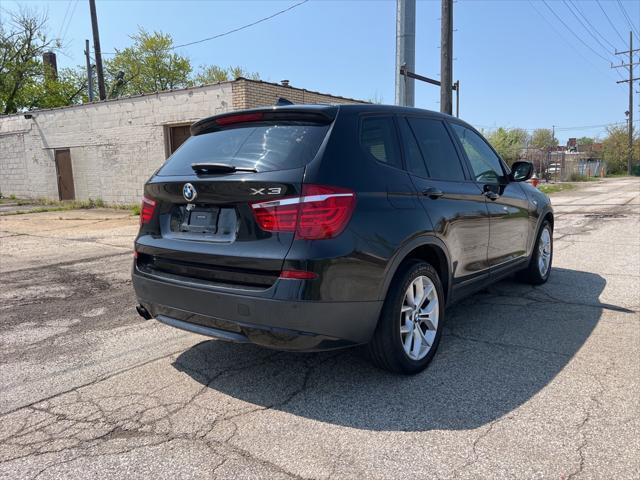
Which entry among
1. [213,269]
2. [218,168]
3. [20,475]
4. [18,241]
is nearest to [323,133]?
[218,168]

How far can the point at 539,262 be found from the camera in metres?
5.93

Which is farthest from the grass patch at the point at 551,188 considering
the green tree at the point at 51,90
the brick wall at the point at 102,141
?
the green tree at the point at 51,90

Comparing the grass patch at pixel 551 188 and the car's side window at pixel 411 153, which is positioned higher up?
the car's side window at pixel 411 153

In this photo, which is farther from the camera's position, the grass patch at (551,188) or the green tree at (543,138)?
the green tree at (543,138)

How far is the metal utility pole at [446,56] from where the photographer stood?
44.4 ft

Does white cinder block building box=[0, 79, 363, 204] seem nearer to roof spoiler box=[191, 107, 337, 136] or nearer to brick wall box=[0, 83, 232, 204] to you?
brick wall box=[0, 83, 232, 204]

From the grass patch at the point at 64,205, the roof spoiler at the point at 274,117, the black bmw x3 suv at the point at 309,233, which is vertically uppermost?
the roof spoiler at the point at 274,117

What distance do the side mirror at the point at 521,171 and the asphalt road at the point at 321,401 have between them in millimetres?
1299

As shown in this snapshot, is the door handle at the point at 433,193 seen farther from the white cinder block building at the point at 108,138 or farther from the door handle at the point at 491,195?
the white cinder block building at the point at 108,138

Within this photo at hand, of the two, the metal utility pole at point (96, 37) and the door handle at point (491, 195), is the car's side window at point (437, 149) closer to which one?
the door handle at point (491, 195)

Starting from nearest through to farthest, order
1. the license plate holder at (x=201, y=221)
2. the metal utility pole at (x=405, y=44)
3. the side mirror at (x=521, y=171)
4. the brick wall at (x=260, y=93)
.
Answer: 1. the license plate holder at (x=201, y=221)
2. the side mirror at (x=521, y=171)
3. the metal utility pole at (x=405, y=44)
4. the brick wall at (x=260, y=93)

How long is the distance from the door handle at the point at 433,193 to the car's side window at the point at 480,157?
0.90 metres

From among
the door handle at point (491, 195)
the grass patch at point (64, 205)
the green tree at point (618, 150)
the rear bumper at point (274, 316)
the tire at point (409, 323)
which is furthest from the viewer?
the green tree at point (618, 150)

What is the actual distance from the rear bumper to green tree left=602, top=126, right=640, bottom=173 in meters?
69.3
